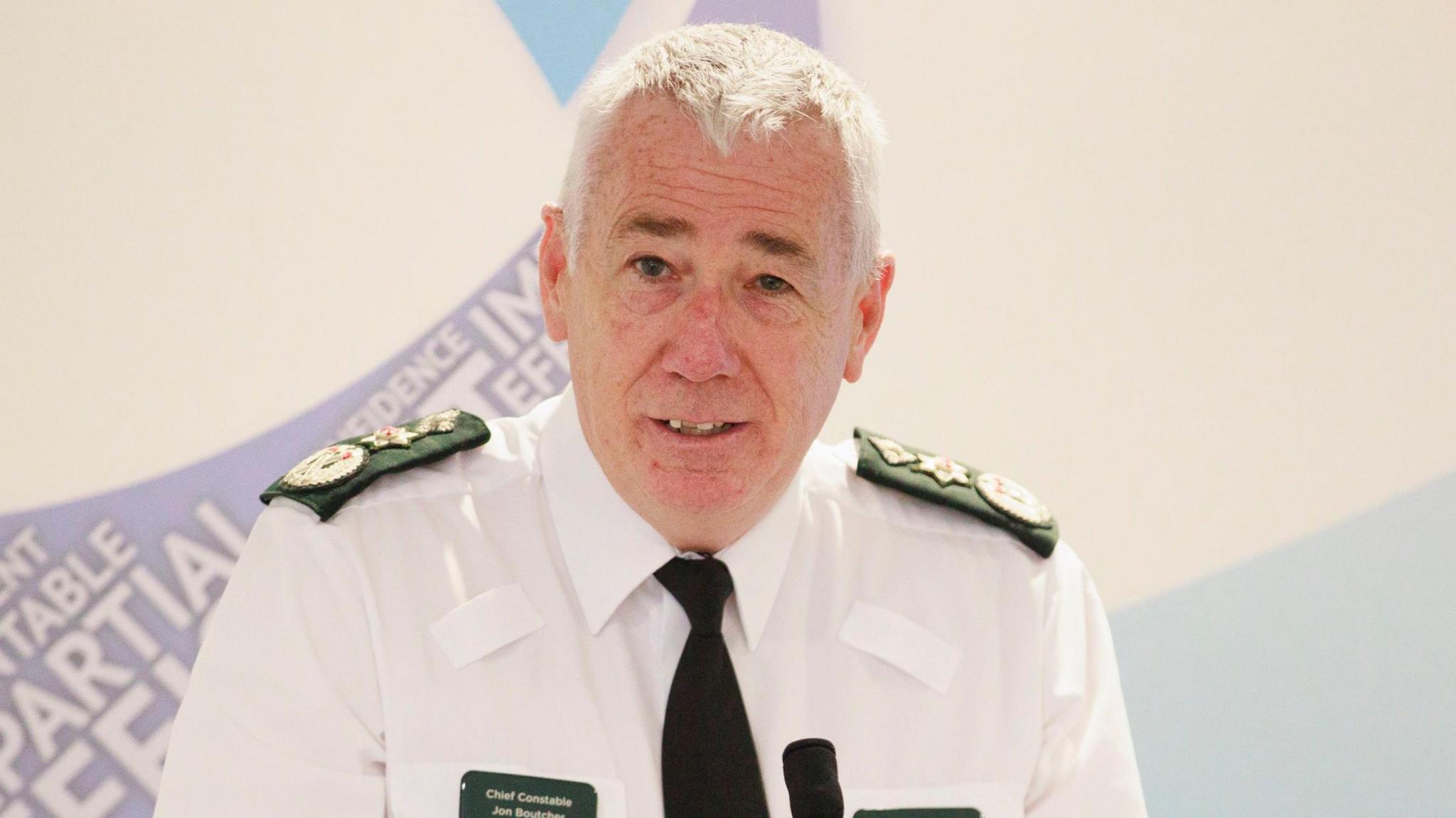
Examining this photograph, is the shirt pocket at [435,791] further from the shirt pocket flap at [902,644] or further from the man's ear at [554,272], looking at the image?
the man's ear at [554,272]

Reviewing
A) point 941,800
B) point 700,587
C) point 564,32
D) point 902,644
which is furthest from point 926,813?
point 564,32

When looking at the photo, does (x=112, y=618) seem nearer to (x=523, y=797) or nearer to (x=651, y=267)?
(x=523, y=797)

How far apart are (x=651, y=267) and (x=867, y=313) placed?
331 mm

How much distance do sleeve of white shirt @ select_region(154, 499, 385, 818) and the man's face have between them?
36 centimetres

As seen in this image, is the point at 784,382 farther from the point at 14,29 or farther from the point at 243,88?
the point at 14,29

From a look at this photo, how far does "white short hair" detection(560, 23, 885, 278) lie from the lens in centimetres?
164

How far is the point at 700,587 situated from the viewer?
5.61 feet

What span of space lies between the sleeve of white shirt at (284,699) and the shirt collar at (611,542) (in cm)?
26

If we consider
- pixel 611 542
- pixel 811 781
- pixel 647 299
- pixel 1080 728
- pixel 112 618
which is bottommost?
pixel 1080 728

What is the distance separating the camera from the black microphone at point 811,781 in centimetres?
102

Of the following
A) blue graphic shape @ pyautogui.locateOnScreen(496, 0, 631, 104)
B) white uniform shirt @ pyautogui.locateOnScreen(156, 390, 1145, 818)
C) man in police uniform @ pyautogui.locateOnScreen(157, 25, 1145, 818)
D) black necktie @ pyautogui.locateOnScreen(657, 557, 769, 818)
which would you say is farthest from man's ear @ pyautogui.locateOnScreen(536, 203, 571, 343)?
blue graphic shape @ pyautogui.locateOnScreen(496, 0, 631, 104)

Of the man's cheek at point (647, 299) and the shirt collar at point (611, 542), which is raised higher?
the man's cheek at point (647, 299)

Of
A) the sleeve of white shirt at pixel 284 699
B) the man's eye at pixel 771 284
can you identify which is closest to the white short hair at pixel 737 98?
the man's eye at pixel 771 284

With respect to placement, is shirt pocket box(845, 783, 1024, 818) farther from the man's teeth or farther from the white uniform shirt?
the man's teeth
